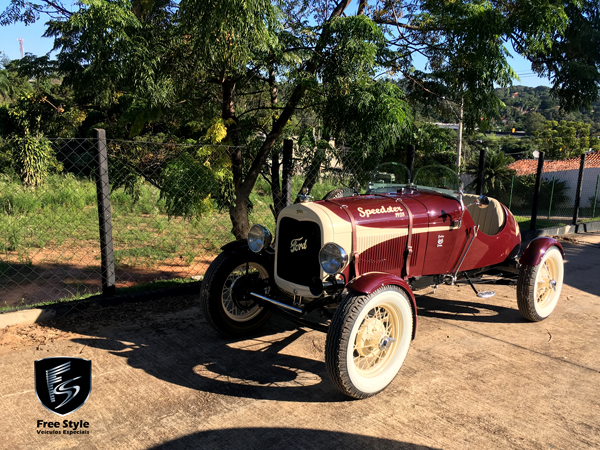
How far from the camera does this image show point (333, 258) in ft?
11.2

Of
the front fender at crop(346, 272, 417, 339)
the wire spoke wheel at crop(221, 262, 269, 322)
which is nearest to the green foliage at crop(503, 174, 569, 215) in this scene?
the wire spoke wheel at crop(221, 262, 269, 322)

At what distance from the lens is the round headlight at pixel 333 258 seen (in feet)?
11.1

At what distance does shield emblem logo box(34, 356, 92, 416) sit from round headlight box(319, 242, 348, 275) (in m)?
1.87

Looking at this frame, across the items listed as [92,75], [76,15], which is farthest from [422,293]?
[76,15]

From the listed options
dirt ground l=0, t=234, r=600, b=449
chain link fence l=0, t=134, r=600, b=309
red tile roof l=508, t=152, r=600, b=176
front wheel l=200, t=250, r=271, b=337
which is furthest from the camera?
red tile roof l=508, t=152, r=600, b=176

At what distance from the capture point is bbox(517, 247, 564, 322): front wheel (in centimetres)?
469

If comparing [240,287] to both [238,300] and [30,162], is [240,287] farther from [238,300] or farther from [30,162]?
[30,162]

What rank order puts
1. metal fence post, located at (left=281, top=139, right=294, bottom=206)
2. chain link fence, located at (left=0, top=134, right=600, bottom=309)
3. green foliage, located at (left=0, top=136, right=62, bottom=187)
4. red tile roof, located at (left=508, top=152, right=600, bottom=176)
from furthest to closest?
red tile roof, located at (left=508, top=152, right=600, bottom=176), green foliage, located at (left=0, top=136, right=62, bottom=187), chain link fence, located at (left=0, top=134, right=600, bottom=309), metal fence post, located at (left=281, top=139, right=294, bottom=206)

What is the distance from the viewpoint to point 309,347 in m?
4.12

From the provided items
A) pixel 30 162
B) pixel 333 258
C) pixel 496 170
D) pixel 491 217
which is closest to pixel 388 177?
pixel 491 217

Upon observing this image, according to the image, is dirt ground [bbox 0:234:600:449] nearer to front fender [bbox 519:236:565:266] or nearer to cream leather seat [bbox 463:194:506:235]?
front fender [bbox 519:236:565:266]

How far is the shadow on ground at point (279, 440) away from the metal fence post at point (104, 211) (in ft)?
8.22

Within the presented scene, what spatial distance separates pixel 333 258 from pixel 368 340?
26.0 inches

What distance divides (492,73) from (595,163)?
23.7 metres
